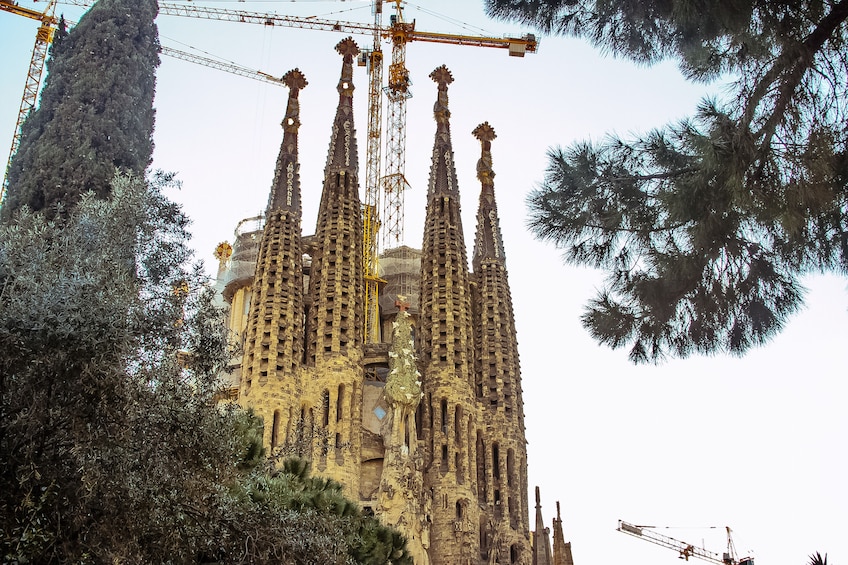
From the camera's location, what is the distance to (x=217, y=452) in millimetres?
10562

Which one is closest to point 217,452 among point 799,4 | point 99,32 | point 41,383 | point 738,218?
point 41,383

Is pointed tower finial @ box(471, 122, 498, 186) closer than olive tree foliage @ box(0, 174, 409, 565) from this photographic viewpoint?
No

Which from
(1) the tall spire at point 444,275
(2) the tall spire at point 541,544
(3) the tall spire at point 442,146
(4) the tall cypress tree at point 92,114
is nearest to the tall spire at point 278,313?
(1) the tall spire at point 444,275

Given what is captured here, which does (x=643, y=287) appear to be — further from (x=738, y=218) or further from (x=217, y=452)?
(x=217, y=452)

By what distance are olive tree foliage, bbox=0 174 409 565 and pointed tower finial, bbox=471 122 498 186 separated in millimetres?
23460

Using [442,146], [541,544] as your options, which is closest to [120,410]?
[541,544]

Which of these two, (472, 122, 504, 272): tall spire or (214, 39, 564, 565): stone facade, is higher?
(472, 122, 504, 272): tall spire

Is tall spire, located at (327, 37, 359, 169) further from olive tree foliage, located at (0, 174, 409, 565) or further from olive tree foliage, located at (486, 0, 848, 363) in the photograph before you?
olive tree foliage, located at (486, 0, 848, 363)

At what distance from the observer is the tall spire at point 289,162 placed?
30547mm

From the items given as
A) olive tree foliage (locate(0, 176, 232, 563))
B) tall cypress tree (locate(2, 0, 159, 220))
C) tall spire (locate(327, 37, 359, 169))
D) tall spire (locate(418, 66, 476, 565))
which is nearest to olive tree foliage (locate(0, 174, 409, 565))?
olive tree foliage (locate(0, 176, 232, 563))

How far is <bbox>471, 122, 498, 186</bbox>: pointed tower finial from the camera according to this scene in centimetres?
3500

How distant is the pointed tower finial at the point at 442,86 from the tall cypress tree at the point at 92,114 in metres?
17.0

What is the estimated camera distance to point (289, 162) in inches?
1233

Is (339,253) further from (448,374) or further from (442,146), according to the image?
(442,146)
